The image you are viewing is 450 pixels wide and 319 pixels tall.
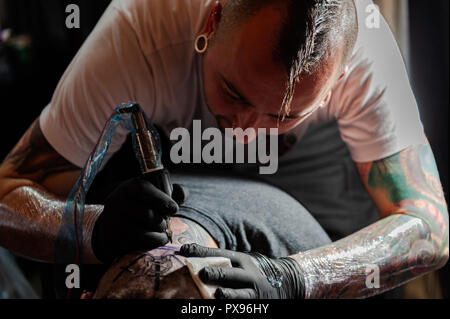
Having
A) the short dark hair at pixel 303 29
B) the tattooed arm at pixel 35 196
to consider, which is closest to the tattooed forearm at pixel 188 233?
the tattooed arm at pixel 35 196

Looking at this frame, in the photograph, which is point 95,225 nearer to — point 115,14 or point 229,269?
point 229,269

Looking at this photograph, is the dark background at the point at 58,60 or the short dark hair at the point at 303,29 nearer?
the short dark hair at the point at 303,29

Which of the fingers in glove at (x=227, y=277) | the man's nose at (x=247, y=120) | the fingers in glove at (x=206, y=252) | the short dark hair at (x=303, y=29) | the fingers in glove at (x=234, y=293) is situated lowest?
the fingers in glove at (x=234, y=293)

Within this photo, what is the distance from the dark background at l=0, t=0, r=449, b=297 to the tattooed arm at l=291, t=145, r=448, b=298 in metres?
0.09

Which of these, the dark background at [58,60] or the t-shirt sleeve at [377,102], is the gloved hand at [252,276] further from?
the dark background at [58,60]

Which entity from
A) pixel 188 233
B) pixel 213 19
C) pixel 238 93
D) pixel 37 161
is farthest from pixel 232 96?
pixel 37 161

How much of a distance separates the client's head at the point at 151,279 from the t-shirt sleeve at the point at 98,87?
0.68ft

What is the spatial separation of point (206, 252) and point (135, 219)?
0.12 m

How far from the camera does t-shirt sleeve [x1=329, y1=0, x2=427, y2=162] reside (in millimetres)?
900

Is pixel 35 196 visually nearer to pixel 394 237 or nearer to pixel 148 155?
pixel 148 155

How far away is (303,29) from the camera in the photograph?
0.73 m

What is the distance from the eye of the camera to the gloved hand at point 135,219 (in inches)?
30.5

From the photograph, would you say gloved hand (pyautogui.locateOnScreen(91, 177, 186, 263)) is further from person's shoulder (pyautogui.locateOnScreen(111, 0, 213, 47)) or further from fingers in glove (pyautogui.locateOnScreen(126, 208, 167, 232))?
person's shoulder (pyautogui.locateOnScreen(111, 0, 213, 47))
